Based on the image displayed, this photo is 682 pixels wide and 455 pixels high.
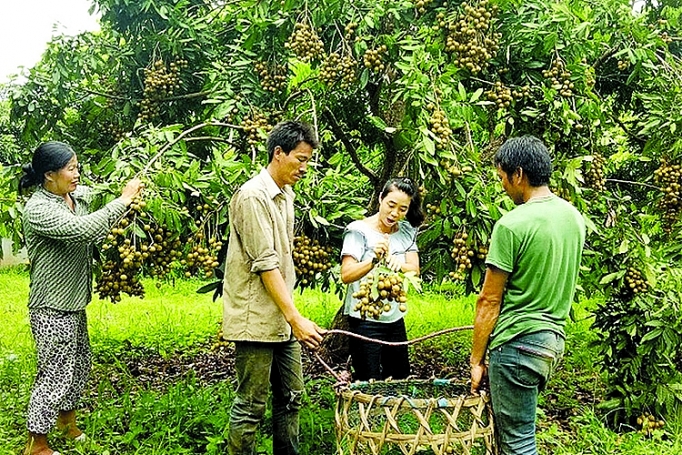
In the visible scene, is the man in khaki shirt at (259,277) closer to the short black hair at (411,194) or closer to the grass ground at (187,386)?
the short black hair at (411,194)

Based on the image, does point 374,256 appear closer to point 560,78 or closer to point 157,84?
point 560,78

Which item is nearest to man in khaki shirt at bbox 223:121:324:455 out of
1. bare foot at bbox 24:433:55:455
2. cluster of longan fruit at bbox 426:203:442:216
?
cluster of longan fruit at bbox 426:203:442:216

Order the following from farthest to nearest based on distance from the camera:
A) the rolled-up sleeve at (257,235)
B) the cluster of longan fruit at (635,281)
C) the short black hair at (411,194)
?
the cluster of longan fruit at (635,281) < the short black hair at (411,194) < the rolled-up sleeve at (257,235)

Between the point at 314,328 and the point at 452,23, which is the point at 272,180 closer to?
the point at 314,328

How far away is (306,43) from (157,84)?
3.74 feet

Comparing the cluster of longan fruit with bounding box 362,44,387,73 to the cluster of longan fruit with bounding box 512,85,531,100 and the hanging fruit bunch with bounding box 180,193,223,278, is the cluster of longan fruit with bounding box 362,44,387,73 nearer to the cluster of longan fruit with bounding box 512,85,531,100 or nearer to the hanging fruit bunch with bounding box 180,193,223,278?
the cluster of longan fruit with bounding box 512,85,531,100

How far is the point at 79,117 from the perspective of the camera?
188 inches

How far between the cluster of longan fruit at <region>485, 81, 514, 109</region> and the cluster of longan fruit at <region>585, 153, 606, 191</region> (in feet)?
1.73

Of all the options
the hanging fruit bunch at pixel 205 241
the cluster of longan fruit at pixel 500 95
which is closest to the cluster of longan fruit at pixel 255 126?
the hanging fruit bunch at pixel 205 241

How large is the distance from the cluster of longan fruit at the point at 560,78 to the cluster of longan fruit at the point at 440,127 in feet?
2.32

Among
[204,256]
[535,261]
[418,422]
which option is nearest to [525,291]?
[535,261]

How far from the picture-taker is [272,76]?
4.09 metres

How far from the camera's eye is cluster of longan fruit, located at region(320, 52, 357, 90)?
3600 mm

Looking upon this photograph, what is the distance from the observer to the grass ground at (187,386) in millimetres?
3672
